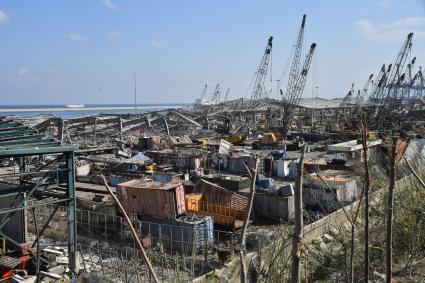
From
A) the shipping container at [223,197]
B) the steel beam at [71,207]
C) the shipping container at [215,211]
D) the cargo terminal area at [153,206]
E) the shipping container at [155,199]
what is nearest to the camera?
the cargo terminal area at [153,206]

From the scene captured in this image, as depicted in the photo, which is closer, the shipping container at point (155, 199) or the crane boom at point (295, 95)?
the shipping container at point (155, 199)

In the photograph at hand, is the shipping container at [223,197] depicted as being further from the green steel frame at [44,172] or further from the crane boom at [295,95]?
the crane boom at [295,95]

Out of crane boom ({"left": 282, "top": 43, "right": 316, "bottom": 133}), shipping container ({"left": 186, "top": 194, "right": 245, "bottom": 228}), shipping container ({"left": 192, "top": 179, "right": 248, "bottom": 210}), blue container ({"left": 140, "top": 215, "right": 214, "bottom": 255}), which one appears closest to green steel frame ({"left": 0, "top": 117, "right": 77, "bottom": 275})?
blue container ({"left": 140, "top": 215, "right": 214, "bottom": 255})

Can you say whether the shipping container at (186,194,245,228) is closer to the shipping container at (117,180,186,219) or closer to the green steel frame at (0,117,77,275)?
the shipping container at (117,180,186,219)

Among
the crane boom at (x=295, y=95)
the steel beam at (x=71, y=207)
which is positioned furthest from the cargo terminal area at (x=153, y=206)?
the crane boom at (x=295, y=95)

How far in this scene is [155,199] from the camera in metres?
16.5

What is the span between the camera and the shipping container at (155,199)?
53.0 ft

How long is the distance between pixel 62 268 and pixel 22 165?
11.0 ft

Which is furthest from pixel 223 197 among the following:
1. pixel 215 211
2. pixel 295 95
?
pixel 295 95

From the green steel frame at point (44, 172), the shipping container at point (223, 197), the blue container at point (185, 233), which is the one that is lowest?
the blue container at point (185, 233)

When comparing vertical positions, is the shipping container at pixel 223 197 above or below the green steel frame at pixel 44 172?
below

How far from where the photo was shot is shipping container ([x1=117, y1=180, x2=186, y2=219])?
16156 millimetres

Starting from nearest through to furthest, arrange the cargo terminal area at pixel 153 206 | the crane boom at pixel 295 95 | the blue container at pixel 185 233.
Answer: the cargo terminal area at pixel 153 206 < the blue container at pixel 185 233 < the crane boom at pixel 295 95

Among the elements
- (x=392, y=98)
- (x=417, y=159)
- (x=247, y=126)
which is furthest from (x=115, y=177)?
(x=392, y=98)
